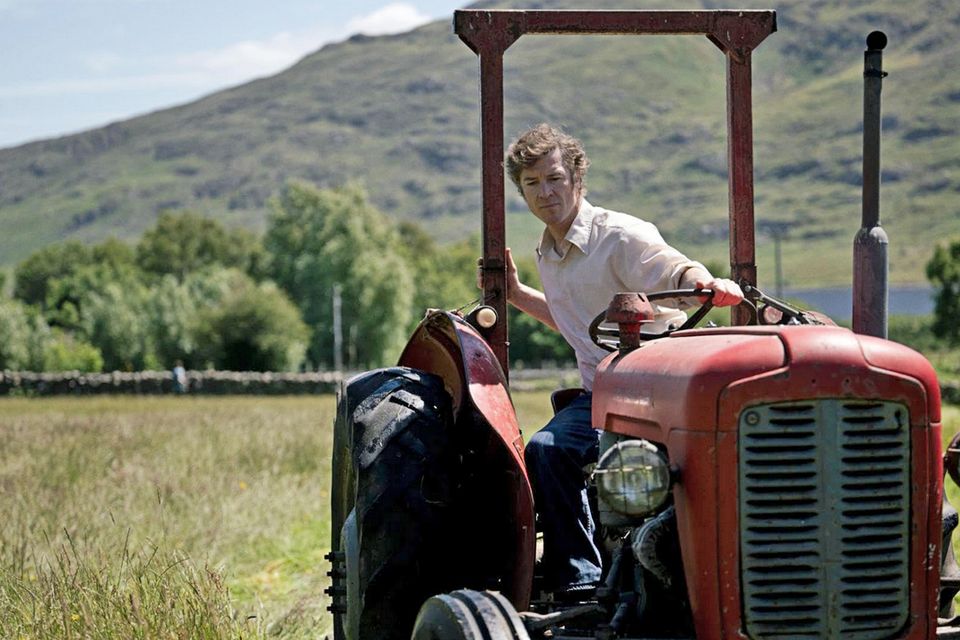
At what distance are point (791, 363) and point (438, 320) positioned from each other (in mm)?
1780

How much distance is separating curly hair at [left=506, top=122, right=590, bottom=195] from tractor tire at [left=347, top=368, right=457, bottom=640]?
104 cm

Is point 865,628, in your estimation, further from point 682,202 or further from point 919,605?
point 682,202

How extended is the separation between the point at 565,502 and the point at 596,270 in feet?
3.00

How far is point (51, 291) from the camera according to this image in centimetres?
9306

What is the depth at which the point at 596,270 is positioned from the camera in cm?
492

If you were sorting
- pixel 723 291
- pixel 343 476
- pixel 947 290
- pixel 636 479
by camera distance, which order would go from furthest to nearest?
1. pixel 947 290
2. pixel 343 476
3. pixel 723 291
4. pixel 636 479

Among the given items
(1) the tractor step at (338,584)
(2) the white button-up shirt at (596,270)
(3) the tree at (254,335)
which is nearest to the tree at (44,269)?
(3) the tree at (254,335)

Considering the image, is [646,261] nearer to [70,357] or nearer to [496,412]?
[496,412]

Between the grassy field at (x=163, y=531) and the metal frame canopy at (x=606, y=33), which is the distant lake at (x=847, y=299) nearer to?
the grassy field at (x=163, y=531)

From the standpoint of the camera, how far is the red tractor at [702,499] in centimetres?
344

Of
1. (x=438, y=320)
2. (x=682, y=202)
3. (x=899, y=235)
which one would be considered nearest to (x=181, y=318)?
(x=438, y=320)

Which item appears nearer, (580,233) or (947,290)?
(580,233)

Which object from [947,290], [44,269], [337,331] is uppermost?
[947,290]

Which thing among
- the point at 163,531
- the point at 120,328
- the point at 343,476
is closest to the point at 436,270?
the point at 120,328
